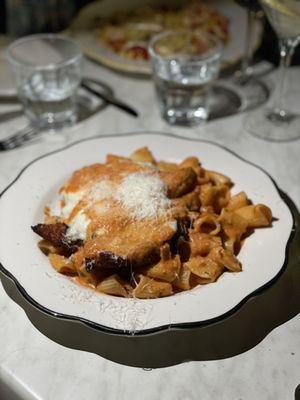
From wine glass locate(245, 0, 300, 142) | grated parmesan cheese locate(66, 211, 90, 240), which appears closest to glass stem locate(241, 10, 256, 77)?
wine glass locate(245, 0, 300, 142)

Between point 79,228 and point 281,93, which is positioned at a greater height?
point 79,228

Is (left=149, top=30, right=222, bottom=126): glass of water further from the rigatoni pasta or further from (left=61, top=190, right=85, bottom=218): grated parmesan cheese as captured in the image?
(left=61, top=190, right=85, bottom=218): grated parmesan cheese

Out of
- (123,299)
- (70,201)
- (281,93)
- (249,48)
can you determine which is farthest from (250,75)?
(123,299)

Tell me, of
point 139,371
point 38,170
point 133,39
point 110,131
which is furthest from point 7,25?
point 139,371

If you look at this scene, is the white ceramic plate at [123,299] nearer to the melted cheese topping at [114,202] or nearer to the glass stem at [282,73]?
the melted cheese topping at [114,202]

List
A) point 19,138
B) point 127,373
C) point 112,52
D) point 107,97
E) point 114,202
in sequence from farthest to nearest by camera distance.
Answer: point 112,52 < point 107,97 < point 19,138 < point 114,202 < point 127,373

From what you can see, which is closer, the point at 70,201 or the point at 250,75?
the point at 70,201

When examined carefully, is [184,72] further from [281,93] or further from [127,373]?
[127,373]
